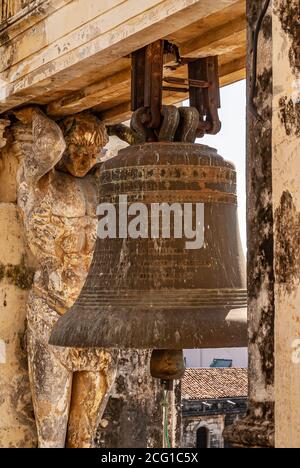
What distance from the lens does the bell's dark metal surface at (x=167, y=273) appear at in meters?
2.77

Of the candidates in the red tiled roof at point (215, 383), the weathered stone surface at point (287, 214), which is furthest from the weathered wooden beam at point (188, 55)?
the red tiled roof at point (215, 383)

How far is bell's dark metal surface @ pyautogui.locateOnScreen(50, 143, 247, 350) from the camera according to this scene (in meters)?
2.77

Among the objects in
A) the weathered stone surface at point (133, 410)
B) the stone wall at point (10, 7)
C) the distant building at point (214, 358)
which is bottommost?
the weathered stone surface at point (133, 410)

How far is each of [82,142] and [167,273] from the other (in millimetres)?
1626

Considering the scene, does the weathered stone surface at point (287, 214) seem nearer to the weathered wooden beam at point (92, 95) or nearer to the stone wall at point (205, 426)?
the weathered wooden beam at point (92, 95)

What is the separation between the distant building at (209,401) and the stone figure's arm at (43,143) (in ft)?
40.3

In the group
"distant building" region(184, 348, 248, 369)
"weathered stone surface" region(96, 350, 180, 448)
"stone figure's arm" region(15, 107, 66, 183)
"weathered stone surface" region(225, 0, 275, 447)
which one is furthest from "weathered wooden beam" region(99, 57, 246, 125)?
"distant building" region(184, 348, 248, 369)

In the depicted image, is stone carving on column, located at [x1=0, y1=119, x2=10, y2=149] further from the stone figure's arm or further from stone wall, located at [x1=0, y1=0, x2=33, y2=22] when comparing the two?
stone wall, located at [x1=0, y1=0, x2=33, y2=22]

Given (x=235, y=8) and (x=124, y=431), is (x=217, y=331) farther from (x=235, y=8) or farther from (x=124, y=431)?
(x=124, y=431)

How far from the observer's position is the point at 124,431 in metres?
4.59

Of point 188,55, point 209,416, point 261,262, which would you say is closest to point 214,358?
point 209,416

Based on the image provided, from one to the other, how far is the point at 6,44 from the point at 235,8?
1.22m

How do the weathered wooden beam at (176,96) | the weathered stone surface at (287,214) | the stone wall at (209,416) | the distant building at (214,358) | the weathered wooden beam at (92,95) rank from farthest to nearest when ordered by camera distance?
the distant building at (214,358) < the stone wall at (209,416) < the weathered wooden beam at (92,95) < the weathered wooden beam at (176,96) < the weathered stone surface at (287,214)
